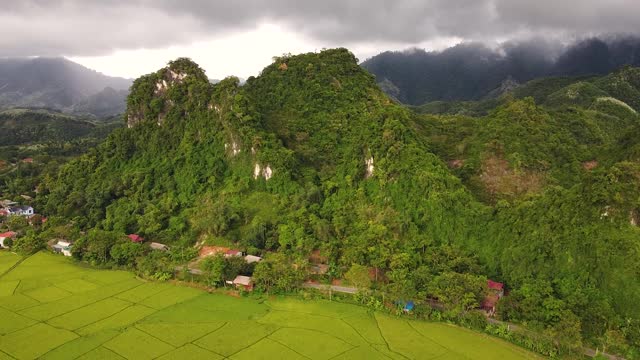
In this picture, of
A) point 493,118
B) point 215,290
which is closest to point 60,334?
point 215,290

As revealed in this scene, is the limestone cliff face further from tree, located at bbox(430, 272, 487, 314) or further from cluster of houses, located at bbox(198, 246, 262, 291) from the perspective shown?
tree, located at bbox(430, 272, 487, 314)

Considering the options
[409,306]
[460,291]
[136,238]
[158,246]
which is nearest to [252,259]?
[158,246]

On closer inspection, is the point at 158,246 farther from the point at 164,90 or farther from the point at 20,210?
the point at 20,210

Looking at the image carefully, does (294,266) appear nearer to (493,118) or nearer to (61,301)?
(61,301)

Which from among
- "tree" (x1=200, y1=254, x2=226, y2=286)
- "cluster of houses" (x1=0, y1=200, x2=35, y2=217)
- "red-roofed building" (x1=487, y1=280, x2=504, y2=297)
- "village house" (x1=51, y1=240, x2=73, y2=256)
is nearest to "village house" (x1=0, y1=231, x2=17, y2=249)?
"village house" (x1=51, y1=240, x2=73, y2=256)

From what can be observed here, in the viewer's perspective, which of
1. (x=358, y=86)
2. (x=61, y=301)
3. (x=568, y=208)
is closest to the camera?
(x=568, y=208)

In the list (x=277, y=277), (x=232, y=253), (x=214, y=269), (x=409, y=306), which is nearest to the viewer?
(x=409, y=306)

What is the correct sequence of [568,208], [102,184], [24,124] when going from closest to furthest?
[568,208], [102,184], [24,124]

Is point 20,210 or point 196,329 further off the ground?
point 20,210
